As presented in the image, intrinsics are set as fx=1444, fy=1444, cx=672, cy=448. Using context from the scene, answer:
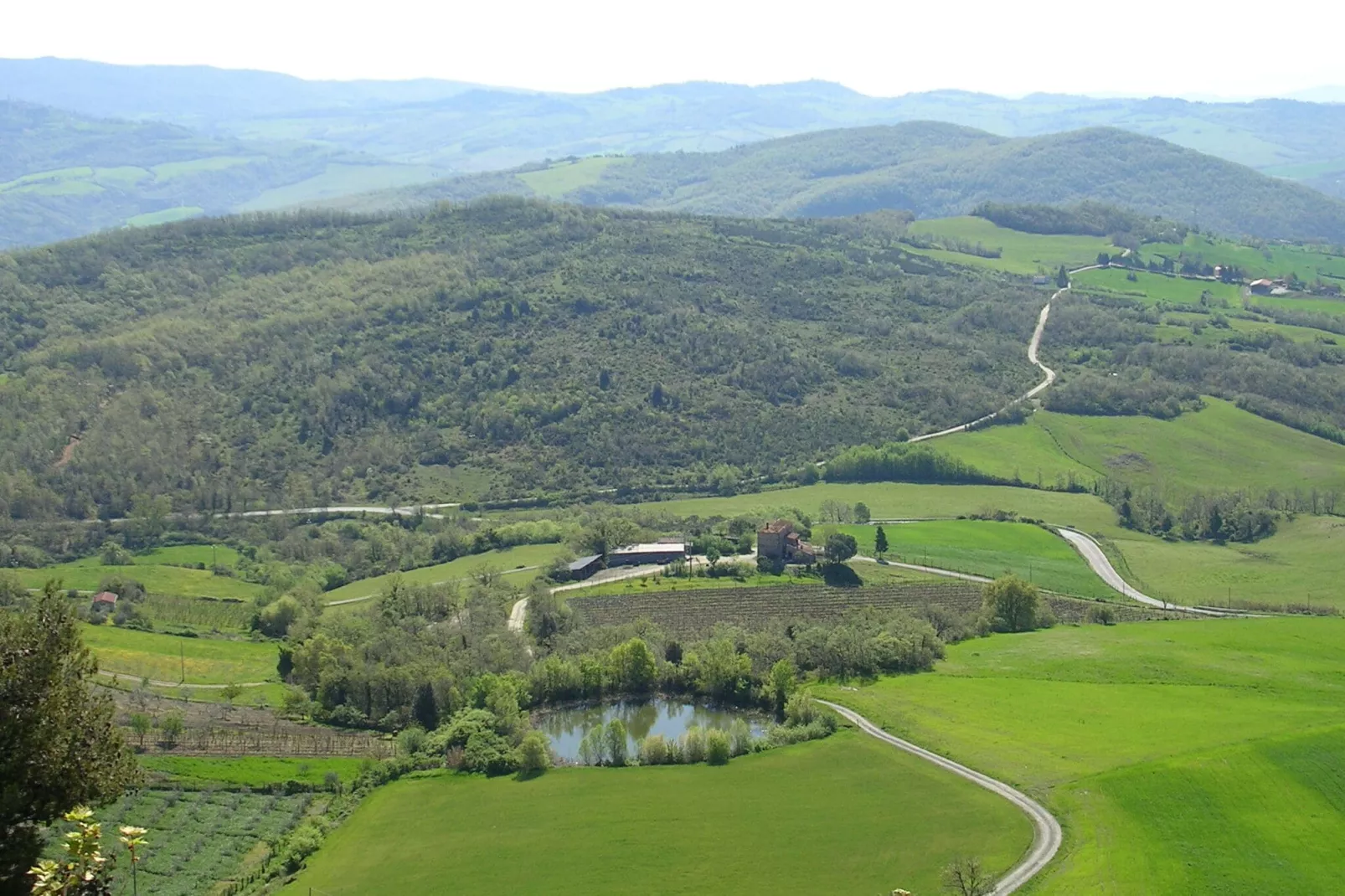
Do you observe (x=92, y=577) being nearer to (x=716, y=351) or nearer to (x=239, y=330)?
(x=239, y=330)

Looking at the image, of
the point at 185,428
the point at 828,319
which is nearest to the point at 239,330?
the point at 185,428

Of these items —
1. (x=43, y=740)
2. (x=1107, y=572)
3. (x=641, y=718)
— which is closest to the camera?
(x=43, y=740)

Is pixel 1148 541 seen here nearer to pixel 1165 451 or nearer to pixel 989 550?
pixel 989 550

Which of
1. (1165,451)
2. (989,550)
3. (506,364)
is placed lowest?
(989,550)

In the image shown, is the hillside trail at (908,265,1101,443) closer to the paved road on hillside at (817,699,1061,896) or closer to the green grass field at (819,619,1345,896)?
the green grass field at (819,619,1345,896)

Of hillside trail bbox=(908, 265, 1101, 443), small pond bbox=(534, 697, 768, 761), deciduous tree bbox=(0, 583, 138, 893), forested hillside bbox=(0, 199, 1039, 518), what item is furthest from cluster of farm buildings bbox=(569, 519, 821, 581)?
deciduous tree bbox=(0, 583, 138, 893)

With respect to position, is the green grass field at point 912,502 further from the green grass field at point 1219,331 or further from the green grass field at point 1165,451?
the green grass field at point 1219,331

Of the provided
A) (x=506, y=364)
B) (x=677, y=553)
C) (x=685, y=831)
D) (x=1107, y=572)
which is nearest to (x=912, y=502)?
(x=1107, y=572)
